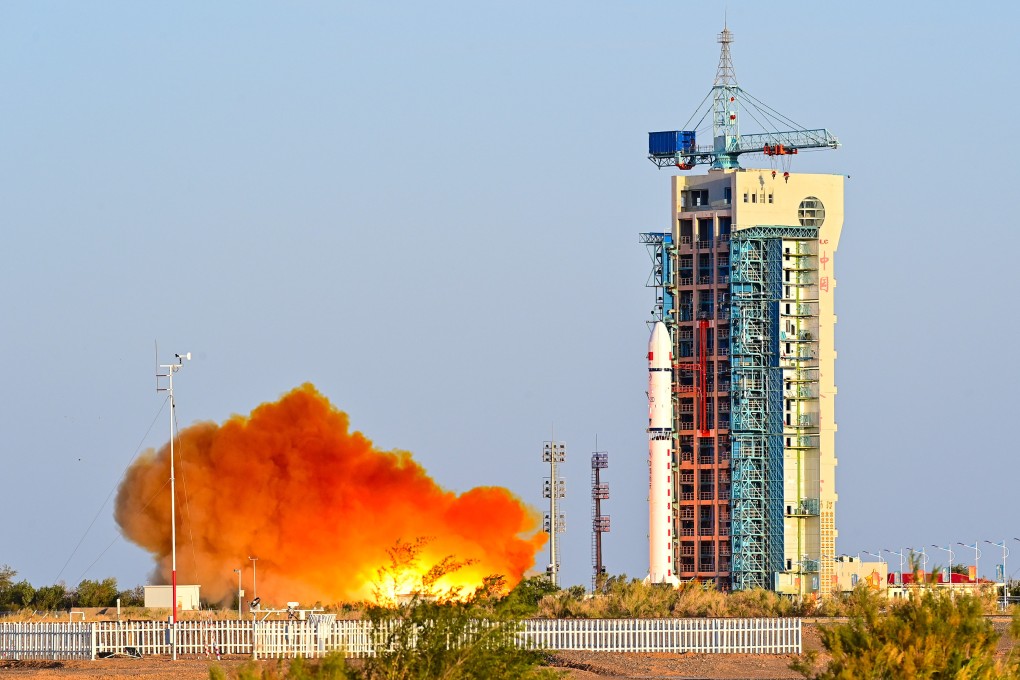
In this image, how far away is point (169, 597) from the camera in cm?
7312

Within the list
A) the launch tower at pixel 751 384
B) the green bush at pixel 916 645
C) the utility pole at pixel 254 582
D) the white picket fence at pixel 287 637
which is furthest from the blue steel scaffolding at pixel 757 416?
the green bush at pixel 916 645

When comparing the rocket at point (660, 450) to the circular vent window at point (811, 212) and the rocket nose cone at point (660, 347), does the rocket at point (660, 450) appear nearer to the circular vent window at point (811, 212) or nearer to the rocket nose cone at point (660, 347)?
the rocket nose cone at point (660, 347)

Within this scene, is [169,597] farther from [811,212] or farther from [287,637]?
[811,212]

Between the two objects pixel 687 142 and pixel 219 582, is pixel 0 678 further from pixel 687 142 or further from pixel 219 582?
pixel 687 142

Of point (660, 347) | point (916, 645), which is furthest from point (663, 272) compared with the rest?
point (916, 645)

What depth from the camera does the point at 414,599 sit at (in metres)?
27.6

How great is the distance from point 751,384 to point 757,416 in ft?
4.85

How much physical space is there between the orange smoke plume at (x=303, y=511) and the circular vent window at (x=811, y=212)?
20063mm

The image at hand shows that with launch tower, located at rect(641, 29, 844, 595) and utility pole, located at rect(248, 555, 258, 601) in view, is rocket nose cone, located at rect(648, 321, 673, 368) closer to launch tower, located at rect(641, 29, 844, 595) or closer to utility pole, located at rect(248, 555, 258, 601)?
launch tower, located at rect(641, 29, 844, 595)

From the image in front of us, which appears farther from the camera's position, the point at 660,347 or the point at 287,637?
the point at 660,347

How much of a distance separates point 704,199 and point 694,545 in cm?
1669

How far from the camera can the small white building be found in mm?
71188

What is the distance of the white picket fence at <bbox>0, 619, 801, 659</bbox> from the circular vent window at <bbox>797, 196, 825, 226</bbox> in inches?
1665

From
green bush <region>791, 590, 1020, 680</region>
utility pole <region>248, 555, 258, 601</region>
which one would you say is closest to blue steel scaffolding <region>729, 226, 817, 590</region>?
utility pole <region>248, 555, 258, 601</region>
